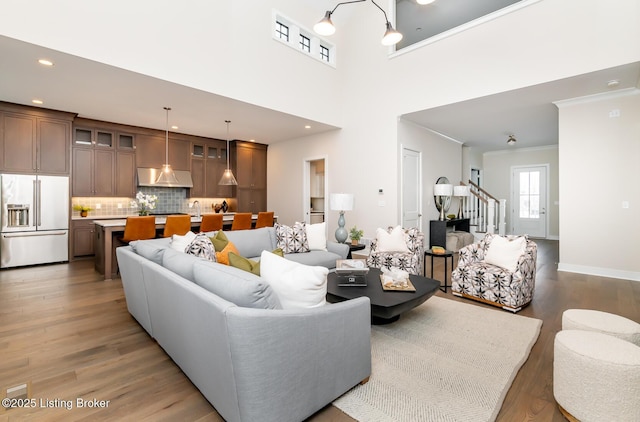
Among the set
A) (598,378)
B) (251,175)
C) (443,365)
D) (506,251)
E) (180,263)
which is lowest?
(443,365)

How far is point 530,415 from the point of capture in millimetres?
1690

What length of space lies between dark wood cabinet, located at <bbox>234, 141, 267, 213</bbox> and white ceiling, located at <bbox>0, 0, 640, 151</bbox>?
56 cm

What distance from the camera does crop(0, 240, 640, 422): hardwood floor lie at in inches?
67.9

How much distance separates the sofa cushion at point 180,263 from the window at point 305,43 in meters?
5.42

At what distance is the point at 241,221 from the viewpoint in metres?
6.04

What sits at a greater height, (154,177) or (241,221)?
(154,177)

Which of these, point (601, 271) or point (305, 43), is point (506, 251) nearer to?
point (601, 271)

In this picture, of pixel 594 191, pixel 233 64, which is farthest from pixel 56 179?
pixel 594 191

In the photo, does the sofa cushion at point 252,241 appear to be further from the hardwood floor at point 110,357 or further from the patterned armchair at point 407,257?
the patterned armchair at point 407,257

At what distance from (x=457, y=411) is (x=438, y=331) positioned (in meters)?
1.10

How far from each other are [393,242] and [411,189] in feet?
8.33

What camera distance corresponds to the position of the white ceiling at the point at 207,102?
152 inches

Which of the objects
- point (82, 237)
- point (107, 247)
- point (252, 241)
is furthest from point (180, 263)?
point (82, 237)

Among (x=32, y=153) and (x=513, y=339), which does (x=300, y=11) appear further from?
(x=513, y=339)
